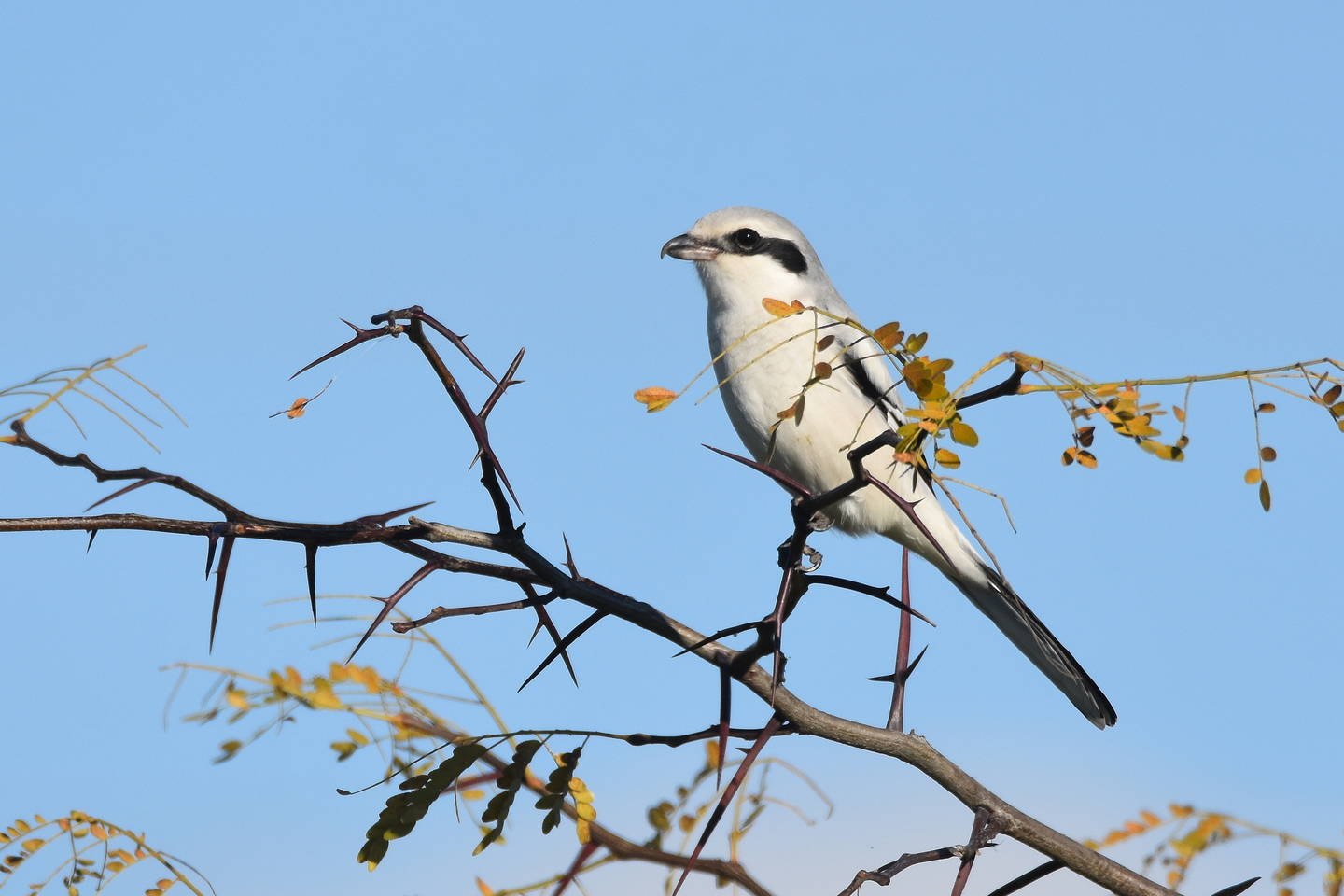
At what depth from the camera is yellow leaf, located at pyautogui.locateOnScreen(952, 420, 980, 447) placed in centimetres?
186

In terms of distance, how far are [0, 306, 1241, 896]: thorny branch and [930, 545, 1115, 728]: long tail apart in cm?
232

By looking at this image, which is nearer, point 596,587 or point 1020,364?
point 1020,364

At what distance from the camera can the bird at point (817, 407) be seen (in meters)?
4.75

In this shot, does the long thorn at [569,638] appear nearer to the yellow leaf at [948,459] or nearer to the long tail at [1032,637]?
the yellow leaf at [948,459]

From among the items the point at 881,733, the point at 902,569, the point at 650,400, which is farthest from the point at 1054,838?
the point at 650,400

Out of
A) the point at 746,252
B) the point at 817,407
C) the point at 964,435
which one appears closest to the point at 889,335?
the point at 964,435

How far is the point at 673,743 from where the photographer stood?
6.95 feet

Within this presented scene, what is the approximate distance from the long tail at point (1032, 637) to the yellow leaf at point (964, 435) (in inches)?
109

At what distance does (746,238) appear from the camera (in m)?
5.75

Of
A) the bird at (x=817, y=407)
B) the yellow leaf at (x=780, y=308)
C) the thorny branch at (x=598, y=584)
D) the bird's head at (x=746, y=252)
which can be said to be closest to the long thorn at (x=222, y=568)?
the thorny branch at (x=598, y=584)

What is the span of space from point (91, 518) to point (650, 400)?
0.84 m

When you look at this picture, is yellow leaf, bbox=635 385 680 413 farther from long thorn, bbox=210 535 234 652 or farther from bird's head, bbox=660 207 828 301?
bird's head, bbox=660 207 828 301

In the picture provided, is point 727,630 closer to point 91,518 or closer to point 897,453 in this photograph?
point 897,453

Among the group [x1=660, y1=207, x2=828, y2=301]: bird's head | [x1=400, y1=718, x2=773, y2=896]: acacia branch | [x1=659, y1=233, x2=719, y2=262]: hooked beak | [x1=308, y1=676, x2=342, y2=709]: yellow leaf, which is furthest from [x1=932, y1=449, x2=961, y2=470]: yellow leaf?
[x1=659, y1=233, x2=719, y2=262]: hooked beak
